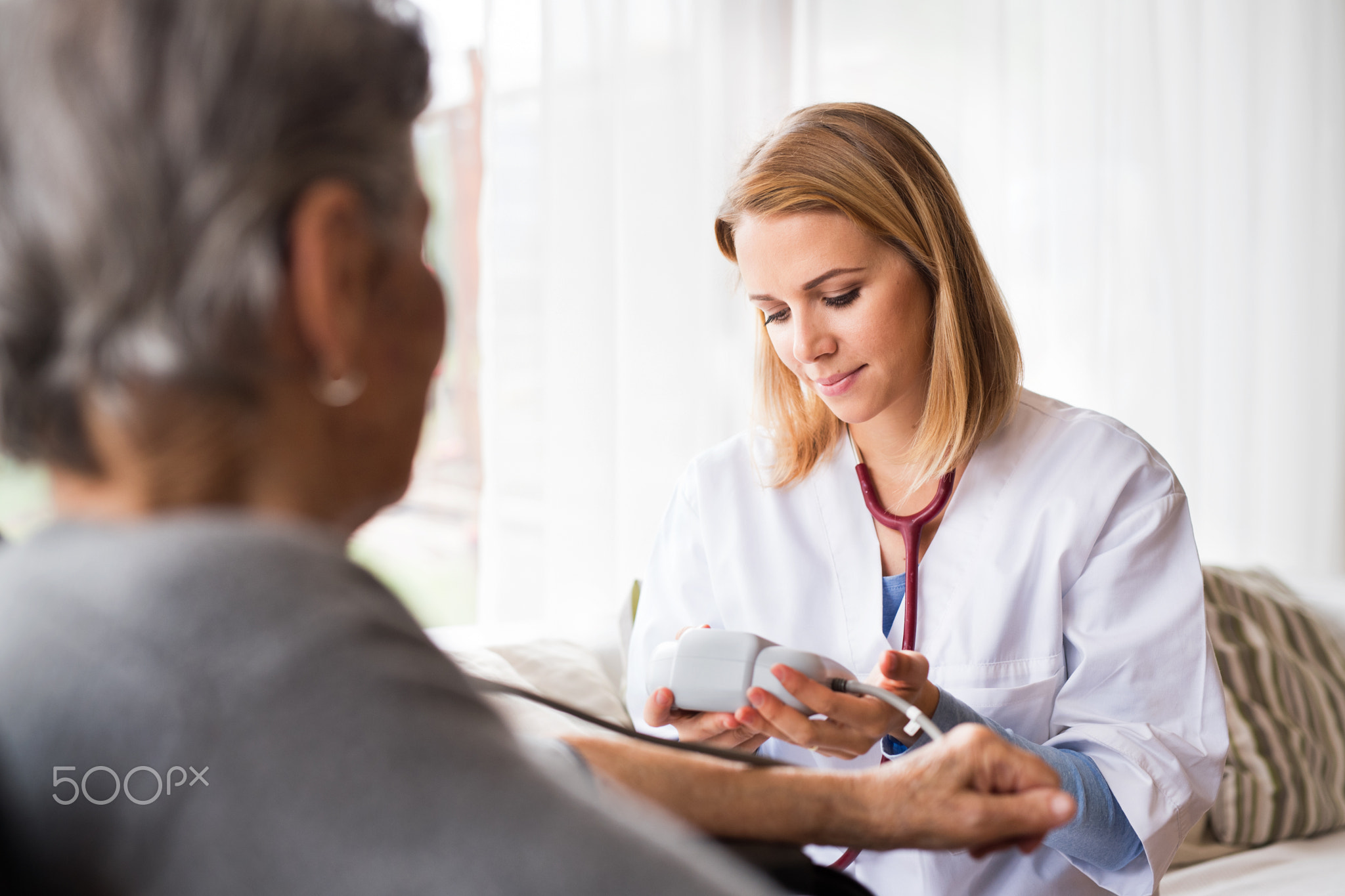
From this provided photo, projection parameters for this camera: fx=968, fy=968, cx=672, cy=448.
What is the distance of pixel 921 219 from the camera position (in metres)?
1.31

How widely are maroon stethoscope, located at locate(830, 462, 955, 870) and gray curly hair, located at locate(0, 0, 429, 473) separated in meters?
0.95

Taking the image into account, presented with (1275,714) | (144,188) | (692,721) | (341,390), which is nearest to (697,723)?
(692,721)

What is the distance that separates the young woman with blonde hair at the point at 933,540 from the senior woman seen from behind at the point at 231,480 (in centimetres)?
63

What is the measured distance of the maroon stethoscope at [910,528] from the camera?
1281mm

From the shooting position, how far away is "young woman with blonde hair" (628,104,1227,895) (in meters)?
1.14

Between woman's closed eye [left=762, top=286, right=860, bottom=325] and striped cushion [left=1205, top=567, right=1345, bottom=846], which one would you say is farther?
striped cushion [left=1205, top=567, right=1345, bottom=846]

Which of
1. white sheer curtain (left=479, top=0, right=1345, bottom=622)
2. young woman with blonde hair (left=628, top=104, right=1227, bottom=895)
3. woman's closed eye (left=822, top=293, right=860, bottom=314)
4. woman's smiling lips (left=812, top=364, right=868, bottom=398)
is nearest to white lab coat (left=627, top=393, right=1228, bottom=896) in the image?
young woman with blonde hair (left=628, top=104, right=1227, bottom=895)

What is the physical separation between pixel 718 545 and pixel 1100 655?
544 millimetres

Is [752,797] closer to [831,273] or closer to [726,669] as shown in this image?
[726,669]

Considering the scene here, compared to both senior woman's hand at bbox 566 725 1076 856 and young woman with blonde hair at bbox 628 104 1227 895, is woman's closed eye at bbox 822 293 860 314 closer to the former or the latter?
young woman with blonde hair at bbox 628 104 1227 895

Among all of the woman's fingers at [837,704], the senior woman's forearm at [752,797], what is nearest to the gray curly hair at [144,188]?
the senior woman's forearm at [752,797]

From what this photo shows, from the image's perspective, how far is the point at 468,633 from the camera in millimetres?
1918

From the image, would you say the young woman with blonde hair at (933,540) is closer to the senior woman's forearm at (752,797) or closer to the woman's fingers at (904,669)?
the woman's fingers at (904,669)

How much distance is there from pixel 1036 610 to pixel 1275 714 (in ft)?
3.45
